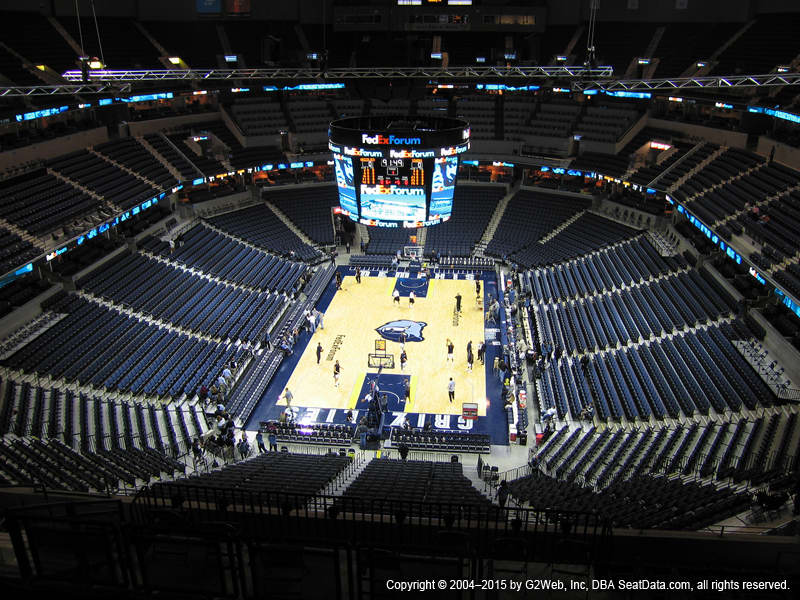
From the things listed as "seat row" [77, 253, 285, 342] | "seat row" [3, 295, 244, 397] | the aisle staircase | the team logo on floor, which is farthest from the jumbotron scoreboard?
the aisle staircase

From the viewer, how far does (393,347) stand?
27.2 meters

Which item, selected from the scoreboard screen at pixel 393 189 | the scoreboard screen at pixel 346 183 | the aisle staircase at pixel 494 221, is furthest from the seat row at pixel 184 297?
the aisle staircase at pixel 494 221

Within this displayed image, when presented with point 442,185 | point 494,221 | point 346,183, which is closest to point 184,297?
point 346,183

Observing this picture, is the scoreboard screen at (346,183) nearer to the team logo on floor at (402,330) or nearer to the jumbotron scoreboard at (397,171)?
the jumbotron scoreboard at (397,171)

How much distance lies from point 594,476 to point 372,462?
6.57 m

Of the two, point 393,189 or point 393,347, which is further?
point 393,347

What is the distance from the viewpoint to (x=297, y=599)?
609 centimetres

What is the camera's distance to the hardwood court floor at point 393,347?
23609mm

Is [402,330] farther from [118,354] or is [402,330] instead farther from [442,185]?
[118,354]

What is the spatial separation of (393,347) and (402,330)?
6.04 feet

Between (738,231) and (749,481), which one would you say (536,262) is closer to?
(738,231)

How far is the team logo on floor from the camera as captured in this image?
28136mm

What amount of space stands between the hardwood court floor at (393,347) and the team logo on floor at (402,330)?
304mm

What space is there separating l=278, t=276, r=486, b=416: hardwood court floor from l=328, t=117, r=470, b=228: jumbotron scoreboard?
543 centimetres
